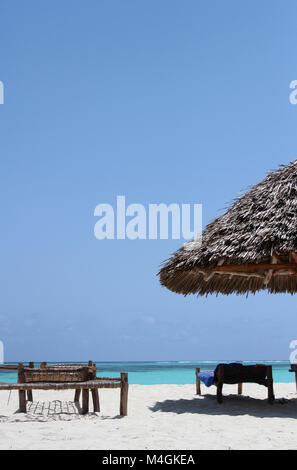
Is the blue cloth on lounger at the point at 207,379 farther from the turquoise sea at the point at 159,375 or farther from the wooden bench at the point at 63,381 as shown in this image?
the turquoise sea at the point at 159,375

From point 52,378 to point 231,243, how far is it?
3.09m

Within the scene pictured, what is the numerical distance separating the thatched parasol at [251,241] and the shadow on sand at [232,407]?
5.94 ft

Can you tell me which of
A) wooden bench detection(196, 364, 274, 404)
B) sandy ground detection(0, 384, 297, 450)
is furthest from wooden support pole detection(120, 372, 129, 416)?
wooden bench detection(196, 364, 274, 404)

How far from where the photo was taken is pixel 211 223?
330 inches

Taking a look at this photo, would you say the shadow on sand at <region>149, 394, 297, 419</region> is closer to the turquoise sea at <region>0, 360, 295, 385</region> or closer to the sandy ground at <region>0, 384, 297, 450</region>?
the sandy ground at <region>0, 384, 297, 450</region>

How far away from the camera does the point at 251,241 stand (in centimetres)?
695

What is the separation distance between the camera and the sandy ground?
4695mm

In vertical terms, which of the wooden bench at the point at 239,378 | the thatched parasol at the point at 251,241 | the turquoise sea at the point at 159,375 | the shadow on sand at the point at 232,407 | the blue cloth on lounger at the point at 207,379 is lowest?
the turquoise sea at the point at 159,375

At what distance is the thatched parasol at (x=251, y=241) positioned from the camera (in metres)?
6.81

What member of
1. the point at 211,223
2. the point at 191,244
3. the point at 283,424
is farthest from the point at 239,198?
the point at 283,424

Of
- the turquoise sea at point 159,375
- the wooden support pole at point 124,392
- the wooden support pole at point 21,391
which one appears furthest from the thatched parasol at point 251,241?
the turquoise sea at point 159,375

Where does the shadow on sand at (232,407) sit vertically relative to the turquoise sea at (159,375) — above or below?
above

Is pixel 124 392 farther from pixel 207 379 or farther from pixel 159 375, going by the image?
pixel 159 375
